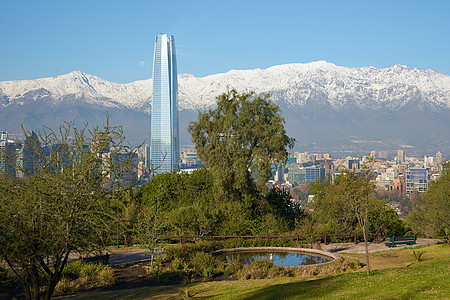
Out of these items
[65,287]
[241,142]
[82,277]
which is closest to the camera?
[65,287]

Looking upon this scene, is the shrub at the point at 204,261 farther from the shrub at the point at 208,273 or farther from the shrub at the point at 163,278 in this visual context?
the shrub at the point at 163,278

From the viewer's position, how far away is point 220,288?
15.4 metres

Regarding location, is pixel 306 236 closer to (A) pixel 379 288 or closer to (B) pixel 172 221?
(B) pixel 172 221

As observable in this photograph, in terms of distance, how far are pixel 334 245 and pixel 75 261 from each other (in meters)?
13.9

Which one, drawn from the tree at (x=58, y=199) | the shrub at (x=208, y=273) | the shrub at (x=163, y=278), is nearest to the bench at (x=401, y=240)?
the shrub at (x=208, y=273)

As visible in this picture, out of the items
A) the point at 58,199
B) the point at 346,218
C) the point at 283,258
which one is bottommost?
the point at 283,258

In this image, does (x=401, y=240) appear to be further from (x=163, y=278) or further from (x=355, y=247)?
(x=163, y=278)

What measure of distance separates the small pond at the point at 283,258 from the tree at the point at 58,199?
10.8 m

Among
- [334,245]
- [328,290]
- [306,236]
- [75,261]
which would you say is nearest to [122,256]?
[75,261]

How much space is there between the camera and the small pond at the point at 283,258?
20.8m

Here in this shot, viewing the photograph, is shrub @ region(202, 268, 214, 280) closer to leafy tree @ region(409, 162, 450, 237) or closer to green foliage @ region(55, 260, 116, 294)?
green foliage @ region(55, 260, 116, 294)

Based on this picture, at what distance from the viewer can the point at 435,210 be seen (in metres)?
25.4

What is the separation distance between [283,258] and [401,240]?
8.12 metres

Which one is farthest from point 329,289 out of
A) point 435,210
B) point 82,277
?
point 435,210
